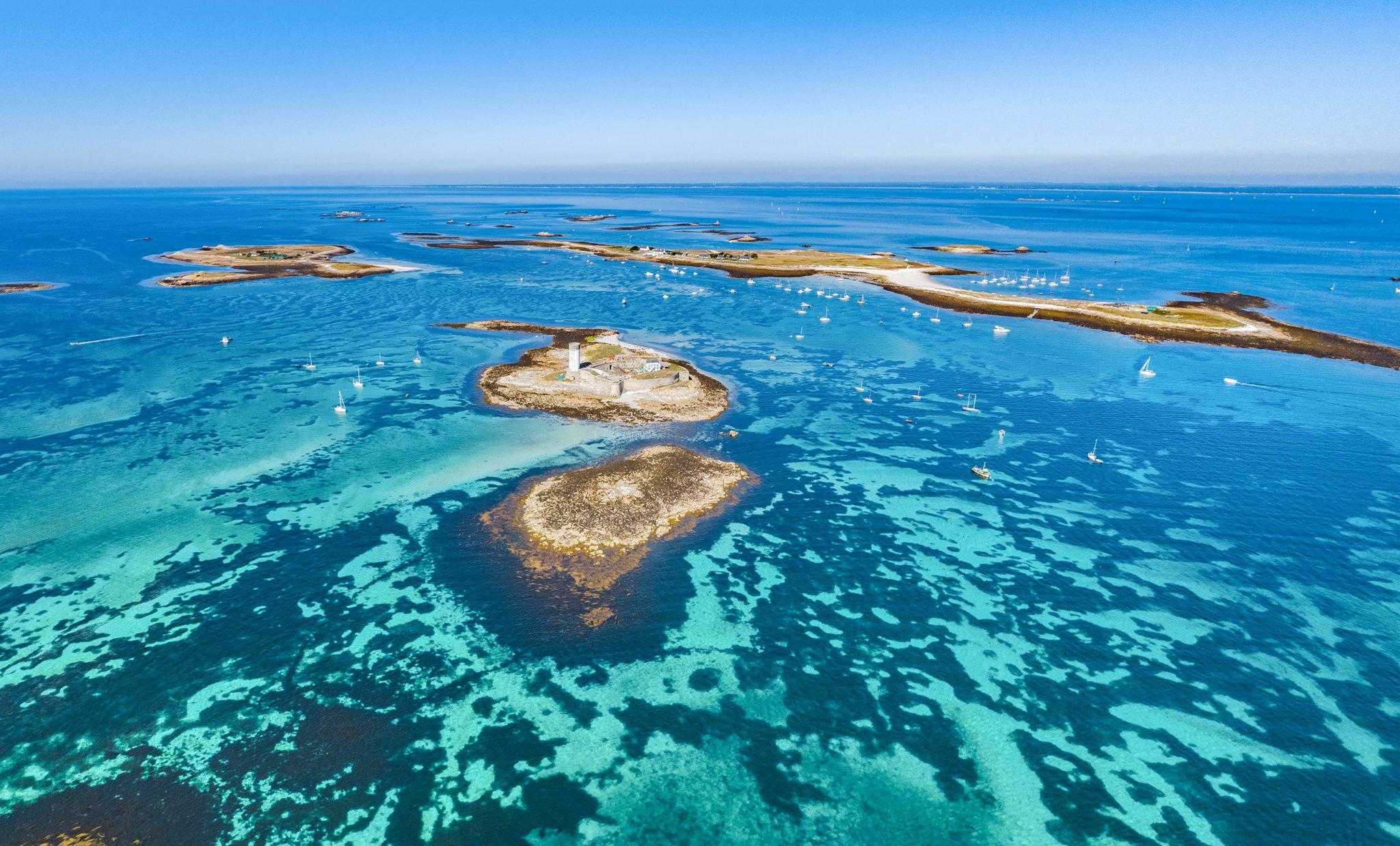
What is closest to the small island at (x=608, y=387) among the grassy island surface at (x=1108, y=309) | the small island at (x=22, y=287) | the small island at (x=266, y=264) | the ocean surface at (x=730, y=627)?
the ocean surface at (x=730, y=627)

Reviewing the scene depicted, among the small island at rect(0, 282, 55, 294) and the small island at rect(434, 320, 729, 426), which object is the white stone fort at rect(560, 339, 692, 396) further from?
the small island at rect(0, 282, 55, 294)

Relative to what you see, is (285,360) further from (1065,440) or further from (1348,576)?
(1348,576)

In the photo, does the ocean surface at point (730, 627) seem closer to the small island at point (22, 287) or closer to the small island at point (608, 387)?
the small island at point (608, 387)

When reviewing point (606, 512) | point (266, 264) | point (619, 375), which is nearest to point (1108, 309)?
point (619, 375)

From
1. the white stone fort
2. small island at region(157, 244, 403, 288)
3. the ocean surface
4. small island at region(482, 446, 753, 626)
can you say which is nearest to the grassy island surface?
→ the ocean surface

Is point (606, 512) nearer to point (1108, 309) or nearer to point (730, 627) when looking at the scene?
point (730, 627)
